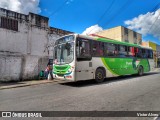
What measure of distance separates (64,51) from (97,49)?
2386 mm

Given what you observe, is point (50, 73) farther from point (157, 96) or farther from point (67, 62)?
point (157, 96)

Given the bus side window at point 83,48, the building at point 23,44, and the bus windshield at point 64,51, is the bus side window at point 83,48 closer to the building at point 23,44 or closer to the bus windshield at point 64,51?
the bus windshield at point 64,51

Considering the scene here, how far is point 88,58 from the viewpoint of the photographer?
1101 centimetres

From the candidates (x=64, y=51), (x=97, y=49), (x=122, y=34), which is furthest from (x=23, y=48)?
(x=122, y=34)

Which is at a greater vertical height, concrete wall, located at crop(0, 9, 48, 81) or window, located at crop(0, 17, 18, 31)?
window, located at crop(0, 17, 18, 31)

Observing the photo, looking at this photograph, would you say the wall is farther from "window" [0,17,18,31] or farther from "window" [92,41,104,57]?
"window" [0,17,18,31]

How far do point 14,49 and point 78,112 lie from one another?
33.4 feet

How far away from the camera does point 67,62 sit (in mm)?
10562

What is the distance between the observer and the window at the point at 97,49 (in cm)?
1154

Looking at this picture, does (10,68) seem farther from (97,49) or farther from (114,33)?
(114,33)

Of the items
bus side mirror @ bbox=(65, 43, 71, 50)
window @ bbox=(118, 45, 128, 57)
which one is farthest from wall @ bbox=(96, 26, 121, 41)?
bus side mirror @ bbox=(65, 43, 71, 50)

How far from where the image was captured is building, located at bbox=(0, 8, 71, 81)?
42.9 feet

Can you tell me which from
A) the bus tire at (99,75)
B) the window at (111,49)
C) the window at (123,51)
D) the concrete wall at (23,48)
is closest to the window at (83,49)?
the bus tire at (99,75)

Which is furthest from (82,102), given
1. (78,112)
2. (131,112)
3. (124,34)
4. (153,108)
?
(124,34)
